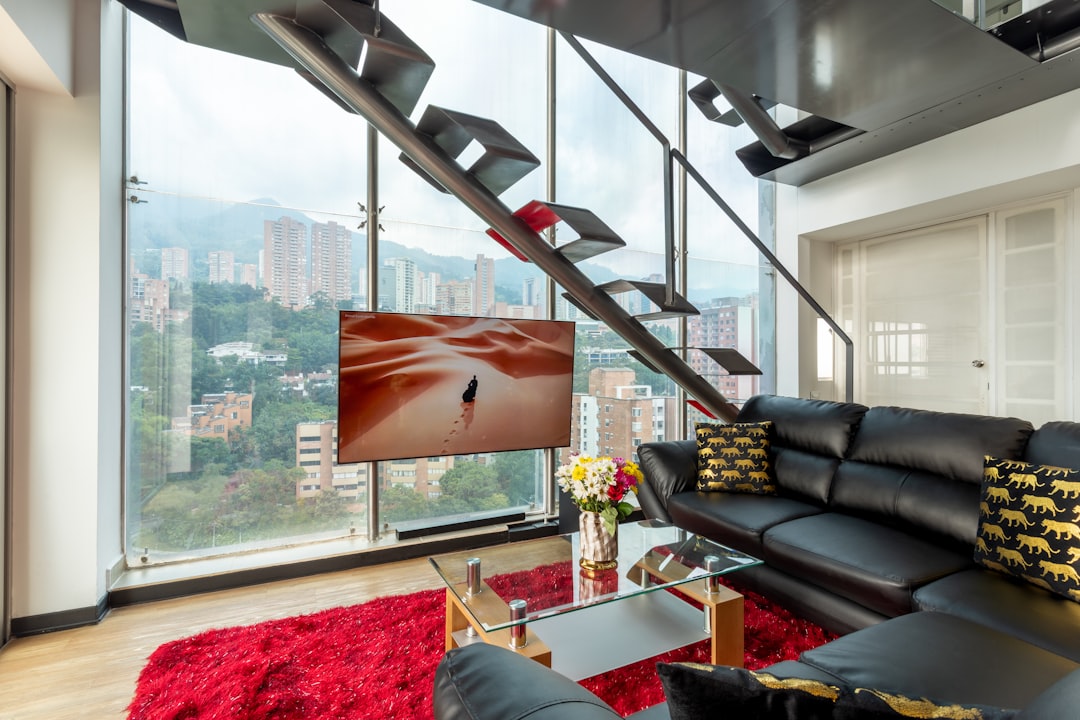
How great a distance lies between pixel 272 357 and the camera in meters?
A: 2.85

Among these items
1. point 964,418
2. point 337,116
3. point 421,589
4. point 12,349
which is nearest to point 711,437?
point 964,418

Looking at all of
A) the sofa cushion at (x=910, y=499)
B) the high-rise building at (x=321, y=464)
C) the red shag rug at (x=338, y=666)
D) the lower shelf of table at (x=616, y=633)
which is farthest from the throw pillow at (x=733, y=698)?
the high-rise building at (x=321, y=464)

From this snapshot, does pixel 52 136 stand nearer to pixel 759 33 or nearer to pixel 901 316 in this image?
pixel 759 33

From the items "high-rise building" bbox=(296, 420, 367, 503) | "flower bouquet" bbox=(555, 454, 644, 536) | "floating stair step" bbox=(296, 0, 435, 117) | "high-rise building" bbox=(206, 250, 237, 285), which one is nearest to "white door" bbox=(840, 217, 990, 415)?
"flower bouquet" bbox=(555, 454, 644, 536)

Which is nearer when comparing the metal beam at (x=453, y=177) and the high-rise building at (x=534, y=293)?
the metal beam at (x=453, y=177)

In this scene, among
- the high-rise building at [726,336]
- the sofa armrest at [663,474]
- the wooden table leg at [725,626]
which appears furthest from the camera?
the high-rise building at [726,336]

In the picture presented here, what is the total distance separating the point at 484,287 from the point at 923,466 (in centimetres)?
256

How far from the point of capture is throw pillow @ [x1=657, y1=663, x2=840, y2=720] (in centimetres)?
63

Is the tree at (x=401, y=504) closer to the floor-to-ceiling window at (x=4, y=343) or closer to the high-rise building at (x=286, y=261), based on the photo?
the high-rise building at (x=286, y=261)

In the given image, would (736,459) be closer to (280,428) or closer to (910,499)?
(910,499)

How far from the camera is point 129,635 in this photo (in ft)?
7.29

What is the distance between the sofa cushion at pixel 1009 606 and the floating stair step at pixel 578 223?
1.76m

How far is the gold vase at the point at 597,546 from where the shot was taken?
78.1 inches

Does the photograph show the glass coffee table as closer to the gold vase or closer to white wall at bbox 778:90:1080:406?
the gold vase
